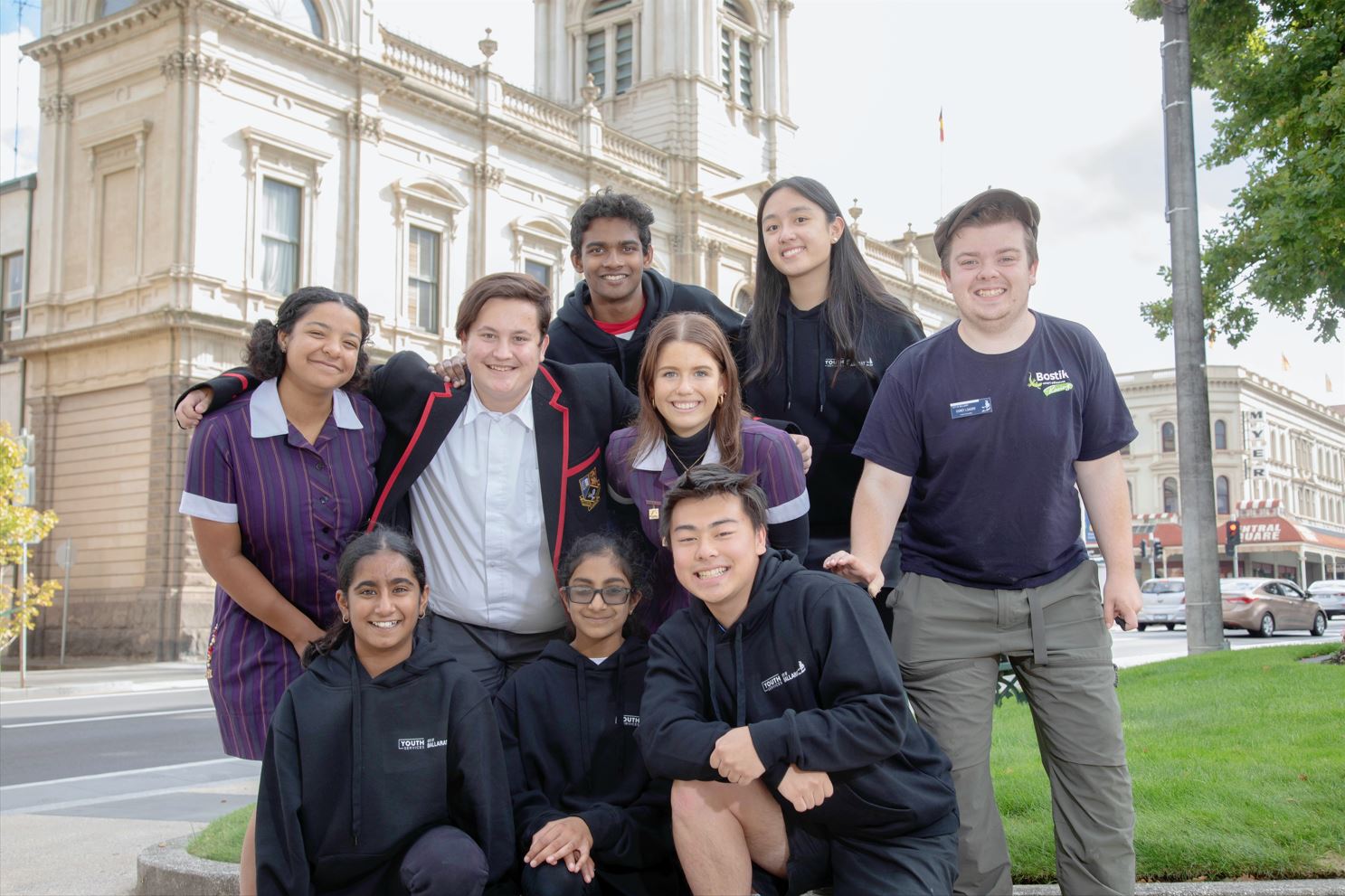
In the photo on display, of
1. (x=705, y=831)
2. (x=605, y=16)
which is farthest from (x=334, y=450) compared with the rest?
(x=605, y=16)

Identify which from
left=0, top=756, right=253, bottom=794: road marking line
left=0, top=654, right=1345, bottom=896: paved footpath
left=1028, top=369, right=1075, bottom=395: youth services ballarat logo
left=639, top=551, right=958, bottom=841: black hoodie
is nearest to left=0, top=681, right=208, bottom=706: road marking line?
left=0, top=654, right=1345, bottom=896: paved footpath

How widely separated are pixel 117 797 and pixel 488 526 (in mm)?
6183

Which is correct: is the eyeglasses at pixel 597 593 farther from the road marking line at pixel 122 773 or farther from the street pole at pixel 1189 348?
the street pole at pixel 1189 348

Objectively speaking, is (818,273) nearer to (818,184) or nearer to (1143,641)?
(818,184)

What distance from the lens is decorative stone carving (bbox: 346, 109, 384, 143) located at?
90.4 ft

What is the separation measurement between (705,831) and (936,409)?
1.68m

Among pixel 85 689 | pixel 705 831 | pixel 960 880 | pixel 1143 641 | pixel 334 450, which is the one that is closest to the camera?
pixel 705 831

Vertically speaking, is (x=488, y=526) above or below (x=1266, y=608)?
above

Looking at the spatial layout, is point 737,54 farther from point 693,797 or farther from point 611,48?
point 693,797

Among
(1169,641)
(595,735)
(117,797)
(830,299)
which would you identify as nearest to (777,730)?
(595,735)

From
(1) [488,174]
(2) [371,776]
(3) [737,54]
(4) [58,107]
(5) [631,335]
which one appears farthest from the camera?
(3) [737,54]

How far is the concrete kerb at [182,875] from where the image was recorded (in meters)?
5.45

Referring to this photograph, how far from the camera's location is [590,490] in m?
4.62

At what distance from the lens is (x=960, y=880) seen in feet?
13.1
